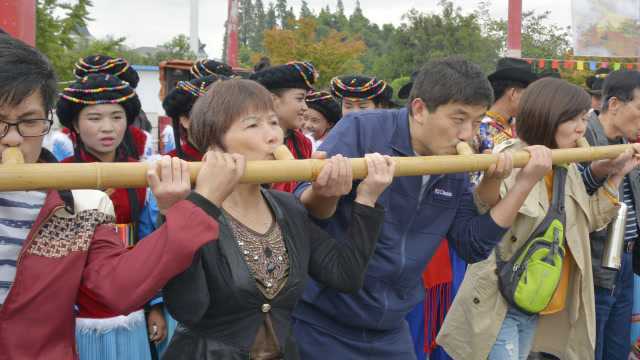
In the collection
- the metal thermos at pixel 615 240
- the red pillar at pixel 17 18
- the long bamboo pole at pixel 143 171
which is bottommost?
the metal thermos at pixel 615 240

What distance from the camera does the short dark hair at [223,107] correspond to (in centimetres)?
229

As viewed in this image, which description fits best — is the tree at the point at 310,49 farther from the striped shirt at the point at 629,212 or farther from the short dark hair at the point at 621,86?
the striped shirt at the point at 629,212

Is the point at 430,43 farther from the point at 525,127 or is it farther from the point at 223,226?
the point at 223,226

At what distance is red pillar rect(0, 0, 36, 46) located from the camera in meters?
3.70

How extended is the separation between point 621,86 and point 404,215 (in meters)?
2.53

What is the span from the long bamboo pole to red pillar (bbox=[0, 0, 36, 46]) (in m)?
2.20

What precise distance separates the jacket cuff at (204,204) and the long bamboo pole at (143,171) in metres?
0.08

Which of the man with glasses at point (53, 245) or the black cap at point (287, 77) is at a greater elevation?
the black cap at point (287, 77)

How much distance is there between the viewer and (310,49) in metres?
24.8

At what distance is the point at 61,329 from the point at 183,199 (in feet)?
1.69

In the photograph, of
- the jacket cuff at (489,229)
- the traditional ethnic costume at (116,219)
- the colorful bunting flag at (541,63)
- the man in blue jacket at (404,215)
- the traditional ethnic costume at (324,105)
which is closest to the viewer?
the man in blue jacket at (404,215)

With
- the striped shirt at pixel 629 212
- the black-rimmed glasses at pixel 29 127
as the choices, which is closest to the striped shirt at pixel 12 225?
the black-rimmed glasses at pixel 29 127

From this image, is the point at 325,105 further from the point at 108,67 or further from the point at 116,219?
the point at 116,219

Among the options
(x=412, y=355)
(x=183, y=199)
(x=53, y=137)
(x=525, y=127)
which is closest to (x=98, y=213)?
(x=183, y=199)
